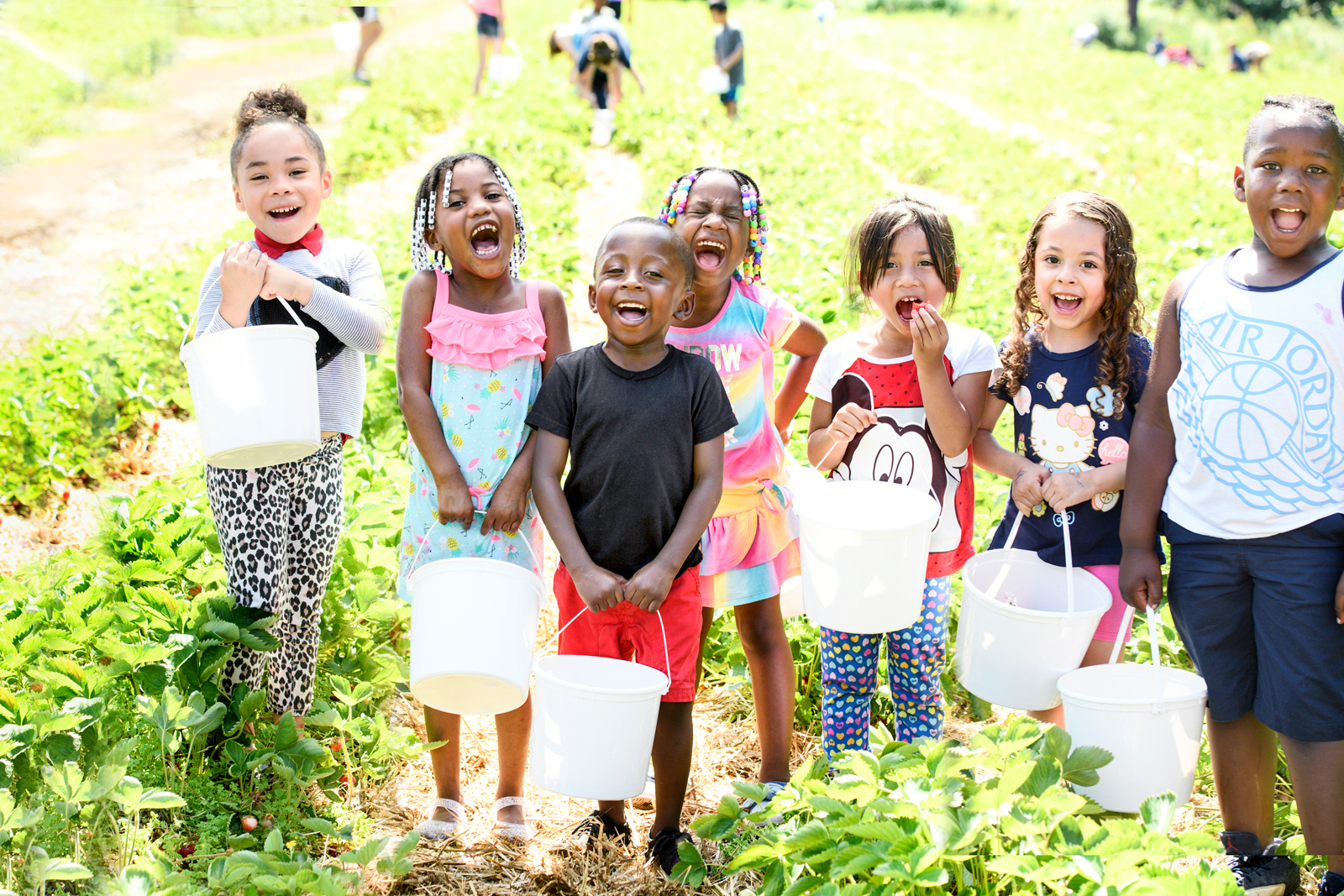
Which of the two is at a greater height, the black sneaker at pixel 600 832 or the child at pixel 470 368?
the child at pixel 470 368

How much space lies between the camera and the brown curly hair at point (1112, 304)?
2.63 meters

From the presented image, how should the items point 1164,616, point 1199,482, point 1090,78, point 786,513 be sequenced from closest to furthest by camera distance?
point 1199,482
point 786,513
point 1164,616
point 1090,78

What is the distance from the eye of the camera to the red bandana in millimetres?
2715

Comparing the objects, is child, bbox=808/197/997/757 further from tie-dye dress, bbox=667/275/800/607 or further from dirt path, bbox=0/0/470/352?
dirt path, bbox=0/0/470/352

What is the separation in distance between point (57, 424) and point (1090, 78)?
1796cm

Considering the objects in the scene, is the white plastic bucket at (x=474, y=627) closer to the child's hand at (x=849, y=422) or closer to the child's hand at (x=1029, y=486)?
the child's hand at (x=849, y=422)

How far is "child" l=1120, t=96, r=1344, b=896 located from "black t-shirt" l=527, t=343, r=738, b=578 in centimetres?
104

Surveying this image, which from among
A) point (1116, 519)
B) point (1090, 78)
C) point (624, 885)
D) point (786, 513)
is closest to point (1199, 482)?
point (1116, 519)

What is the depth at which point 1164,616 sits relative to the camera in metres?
3.25

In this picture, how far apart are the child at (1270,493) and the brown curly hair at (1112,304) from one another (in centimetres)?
21

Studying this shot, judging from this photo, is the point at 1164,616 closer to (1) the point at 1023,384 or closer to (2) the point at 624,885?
(1) the point at 1023,384

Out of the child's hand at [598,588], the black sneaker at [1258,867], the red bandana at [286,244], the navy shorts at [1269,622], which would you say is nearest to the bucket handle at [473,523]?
the child's hand at [598,588]

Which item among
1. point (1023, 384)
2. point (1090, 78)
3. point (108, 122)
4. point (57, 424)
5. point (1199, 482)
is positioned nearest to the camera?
point (1199, 482)

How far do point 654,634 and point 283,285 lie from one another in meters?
1.19
